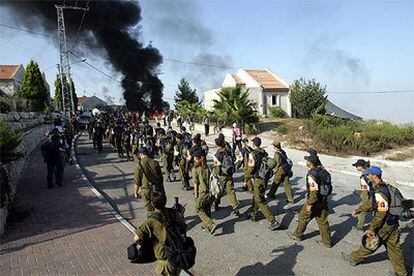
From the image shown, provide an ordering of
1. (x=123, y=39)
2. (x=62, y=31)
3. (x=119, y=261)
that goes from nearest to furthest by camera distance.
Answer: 1. (x=119, y=261)
2. (x=62, y=31)
3. (x=123, y=39)

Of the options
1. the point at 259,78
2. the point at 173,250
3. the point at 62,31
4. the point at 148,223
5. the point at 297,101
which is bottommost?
the point at 173,250

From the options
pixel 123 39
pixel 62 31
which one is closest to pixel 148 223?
pixel 62 31

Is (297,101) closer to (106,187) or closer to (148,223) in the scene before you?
(106,187)

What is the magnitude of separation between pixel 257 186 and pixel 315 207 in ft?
4.14

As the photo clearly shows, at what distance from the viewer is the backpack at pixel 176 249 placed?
11.3 ft

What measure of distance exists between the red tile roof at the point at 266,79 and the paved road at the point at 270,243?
25556 mm

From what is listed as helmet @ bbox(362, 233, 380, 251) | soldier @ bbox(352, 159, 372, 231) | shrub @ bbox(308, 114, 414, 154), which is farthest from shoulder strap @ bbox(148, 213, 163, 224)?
shrub @ bbox(308, 114, 414, 154)

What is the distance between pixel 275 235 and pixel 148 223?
3.26 metres

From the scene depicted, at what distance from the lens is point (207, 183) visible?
6.43 m

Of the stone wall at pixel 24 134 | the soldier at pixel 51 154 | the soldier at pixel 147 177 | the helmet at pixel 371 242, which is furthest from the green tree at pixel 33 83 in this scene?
the helmet at pixel 371 242

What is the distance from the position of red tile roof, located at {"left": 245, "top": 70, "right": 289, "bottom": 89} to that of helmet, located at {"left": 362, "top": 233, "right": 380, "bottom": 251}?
2922 centimetres

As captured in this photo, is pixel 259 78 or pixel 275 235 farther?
pixel 259 78

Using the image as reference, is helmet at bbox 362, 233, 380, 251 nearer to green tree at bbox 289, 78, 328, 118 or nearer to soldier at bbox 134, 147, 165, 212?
soldier at bbox 134, 147, 165, 212

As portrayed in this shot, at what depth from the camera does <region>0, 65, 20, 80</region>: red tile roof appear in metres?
44.3
